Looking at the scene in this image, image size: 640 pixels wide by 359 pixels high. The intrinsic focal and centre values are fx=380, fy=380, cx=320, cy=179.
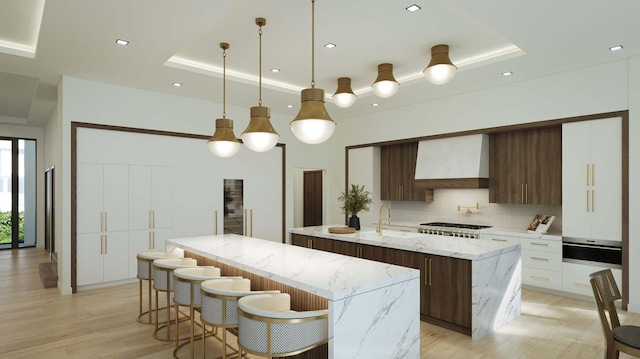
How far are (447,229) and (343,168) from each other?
271 centimetres

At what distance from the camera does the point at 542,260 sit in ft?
16.7

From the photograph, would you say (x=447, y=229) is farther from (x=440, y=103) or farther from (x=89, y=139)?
(x=89, y=139)

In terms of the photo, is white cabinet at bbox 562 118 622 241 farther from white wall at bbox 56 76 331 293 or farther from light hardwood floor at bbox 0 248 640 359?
white wall at bbox 56 76 331 293

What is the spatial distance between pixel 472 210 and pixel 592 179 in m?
2.03

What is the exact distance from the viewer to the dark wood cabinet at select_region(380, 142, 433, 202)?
7064mm

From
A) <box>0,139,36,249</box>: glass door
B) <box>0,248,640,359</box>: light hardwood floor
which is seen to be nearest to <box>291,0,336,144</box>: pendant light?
<box>0,248,640,359</box>: light hardwood floor

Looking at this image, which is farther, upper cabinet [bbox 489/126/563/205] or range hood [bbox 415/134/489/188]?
range hood [bbox 415/134/489/188]

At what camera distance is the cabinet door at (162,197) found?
5883 millimetres

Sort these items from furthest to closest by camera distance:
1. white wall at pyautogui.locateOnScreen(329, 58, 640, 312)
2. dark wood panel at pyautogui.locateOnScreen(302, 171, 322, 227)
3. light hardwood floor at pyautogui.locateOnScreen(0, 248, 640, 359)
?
dark wood panel at pyautogui.locateOnScreen(302, 171, 322, 227) < white wall at pyautogui.locateOnScreen(329, 58, 640, 312) < light hardwood floor at pyautogui.locateOnScreen(0, 248, 640, 359)

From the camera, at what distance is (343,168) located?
26.2 ft

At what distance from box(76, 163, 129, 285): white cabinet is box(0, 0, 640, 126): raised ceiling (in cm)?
135

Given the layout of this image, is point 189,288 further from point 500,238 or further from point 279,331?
point 500,238

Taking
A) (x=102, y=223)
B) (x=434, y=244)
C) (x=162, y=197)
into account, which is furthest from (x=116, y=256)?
(x=434, y=244)

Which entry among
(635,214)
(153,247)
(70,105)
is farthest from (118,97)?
(635,214)
